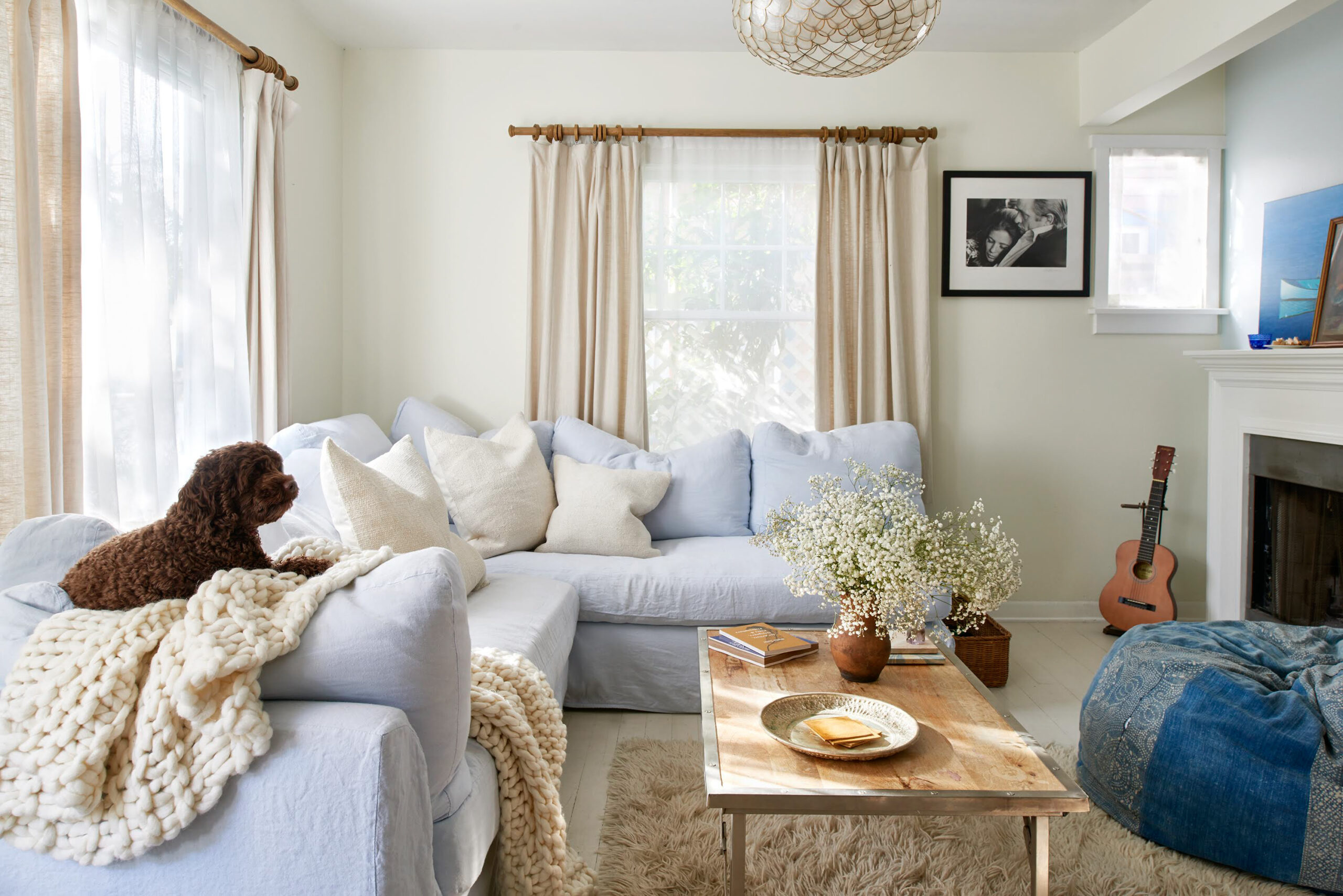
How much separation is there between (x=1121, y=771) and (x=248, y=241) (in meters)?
2.98

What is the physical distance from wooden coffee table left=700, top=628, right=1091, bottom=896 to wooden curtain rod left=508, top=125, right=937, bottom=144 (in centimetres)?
258

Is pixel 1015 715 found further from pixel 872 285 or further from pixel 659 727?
pixel 872 285

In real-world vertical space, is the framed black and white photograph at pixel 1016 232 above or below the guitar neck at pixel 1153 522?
above

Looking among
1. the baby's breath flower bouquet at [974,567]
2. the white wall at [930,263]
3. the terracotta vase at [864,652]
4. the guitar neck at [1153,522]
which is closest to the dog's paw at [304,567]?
the terracotta vase at [864,652]

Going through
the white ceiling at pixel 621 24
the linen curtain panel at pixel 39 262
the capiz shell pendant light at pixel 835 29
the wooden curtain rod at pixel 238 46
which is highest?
the white ceiling at pixel 621 24

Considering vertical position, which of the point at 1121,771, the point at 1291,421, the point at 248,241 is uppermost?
the point at 248,241

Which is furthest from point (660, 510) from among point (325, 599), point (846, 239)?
point (325, 599)

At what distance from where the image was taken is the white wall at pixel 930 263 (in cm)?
371

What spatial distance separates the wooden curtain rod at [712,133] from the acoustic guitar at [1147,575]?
1.77 meters

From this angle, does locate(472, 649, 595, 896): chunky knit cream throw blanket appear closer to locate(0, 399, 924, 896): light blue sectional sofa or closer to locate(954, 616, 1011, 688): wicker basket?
locate(0, 399, 924, 896): light blue sectional sofa

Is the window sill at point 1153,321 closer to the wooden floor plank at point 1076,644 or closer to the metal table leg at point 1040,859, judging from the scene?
the wooden floor plank at point 1076,644

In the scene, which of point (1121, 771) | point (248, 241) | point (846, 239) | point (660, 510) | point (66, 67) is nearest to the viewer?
point (66, 67)

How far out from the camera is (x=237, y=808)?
1.10m

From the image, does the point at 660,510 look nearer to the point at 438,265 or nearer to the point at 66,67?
the point at 438,265
